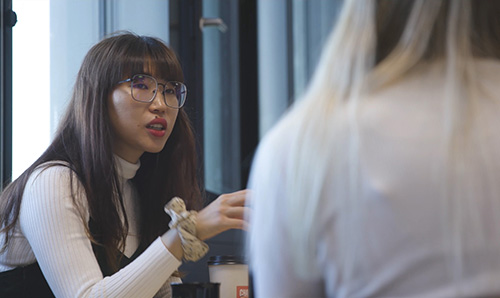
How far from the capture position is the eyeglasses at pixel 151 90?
174cm

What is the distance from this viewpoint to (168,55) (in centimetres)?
183

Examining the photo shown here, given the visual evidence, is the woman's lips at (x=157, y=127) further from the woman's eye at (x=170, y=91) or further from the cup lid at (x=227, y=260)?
the cup lid at (x=227, y=260)

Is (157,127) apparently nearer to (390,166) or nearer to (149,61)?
(149,61)

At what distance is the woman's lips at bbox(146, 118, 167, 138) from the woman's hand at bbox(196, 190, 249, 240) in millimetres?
361

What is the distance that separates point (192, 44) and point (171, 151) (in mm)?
963

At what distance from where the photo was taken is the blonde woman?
0.64 m

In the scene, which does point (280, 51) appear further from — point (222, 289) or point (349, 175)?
point (349, 175)

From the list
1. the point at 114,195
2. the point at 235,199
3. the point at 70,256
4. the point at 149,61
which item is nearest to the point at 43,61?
the point at 149,61

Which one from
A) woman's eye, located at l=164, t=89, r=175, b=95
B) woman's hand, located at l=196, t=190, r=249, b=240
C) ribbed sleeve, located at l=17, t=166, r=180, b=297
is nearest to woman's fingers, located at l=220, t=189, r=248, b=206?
woman's hand, located at l=196, t=190, r=249, b=240

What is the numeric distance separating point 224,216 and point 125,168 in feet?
1.48

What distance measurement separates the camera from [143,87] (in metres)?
1.75

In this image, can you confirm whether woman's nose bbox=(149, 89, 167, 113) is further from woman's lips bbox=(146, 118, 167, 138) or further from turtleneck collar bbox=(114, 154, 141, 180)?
turtleneck collar bbox=(114, 154, 141, 180)

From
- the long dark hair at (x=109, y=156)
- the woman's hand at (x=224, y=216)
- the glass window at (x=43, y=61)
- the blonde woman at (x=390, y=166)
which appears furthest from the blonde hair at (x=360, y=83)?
the glass window at (x=43, y=61)

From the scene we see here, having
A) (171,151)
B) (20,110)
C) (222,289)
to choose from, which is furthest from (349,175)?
(20,110)
